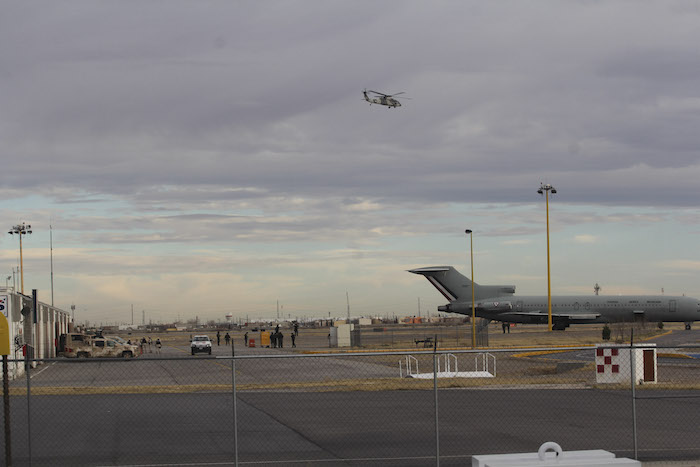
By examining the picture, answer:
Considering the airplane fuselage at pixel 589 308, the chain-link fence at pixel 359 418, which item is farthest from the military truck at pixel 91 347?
the airplane fuselage at pixel 589 308

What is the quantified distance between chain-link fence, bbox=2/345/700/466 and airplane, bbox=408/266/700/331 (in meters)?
51.1

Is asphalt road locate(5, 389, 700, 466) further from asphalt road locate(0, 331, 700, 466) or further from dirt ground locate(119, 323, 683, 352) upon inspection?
dirt ground locate(119, 323, 683, 352)

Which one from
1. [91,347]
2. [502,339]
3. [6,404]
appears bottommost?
[502,339]

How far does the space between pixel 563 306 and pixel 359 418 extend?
220 feet

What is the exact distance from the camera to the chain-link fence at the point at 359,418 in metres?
12.9

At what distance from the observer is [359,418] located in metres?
17.5

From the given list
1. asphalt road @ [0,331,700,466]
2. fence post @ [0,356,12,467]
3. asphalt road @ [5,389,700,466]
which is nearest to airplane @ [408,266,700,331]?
asphalt road @ [0,331,700,466]

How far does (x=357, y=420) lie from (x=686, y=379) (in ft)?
50.4

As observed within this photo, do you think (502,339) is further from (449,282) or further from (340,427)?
(340,427)

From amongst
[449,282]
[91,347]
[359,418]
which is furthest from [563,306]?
[359,418]

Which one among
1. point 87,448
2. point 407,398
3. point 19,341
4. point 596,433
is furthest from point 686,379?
point 19,341

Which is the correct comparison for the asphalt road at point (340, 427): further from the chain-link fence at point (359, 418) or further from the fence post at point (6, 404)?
the fence post at point (6, 404)

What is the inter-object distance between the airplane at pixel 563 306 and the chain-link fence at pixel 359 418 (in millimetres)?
51150

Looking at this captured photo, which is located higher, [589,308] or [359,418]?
[359,418]
